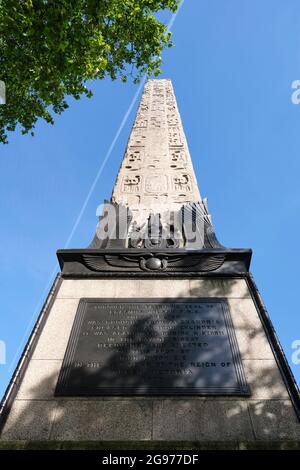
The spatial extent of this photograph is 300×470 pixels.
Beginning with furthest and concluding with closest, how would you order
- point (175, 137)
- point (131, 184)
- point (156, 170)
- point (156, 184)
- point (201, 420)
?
point (175, 137), point (156, 170), point (131, 184), point (156, 184), point (201, 420)

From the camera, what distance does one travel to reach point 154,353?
3.76 meters

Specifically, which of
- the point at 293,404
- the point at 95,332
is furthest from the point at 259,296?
the point at 95,332

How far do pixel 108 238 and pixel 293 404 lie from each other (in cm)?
352

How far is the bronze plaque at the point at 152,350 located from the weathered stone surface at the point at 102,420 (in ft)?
0.39

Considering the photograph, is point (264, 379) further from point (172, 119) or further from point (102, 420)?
point (172, 119)

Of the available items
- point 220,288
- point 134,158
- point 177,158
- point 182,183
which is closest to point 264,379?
point 220,288

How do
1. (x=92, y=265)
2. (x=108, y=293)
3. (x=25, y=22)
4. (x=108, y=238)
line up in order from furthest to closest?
1. (x=25, y=22)
2. (x=108, y=238)
3. (x=92, y=265)
4. (x=108, y=293)

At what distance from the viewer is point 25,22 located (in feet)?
27.0

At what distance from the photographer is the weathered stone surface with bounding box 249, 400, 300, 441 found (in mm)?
3010

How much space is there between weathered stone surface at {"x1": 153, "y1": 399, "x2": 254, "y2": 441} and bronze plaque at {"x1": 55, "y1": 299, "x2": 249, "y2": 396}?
0.37 ft

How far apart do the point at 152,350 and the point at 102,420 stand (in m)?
0.88

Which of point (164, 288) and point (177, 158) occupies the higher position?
point (177, 158)

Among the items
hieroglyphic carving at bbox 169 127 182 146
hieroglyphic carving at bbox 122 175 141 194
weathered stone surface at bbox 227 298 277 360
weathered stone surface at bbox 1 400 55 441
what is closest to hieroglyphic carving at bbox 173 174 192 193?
hieroglyphic carving at bbox 122 175 141 194

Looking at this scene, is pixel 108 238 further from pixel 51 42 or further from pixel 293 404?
pixel 51 42
